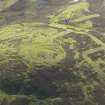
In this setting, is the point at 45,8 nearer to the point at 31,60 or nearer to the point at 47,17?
the point at 47,17

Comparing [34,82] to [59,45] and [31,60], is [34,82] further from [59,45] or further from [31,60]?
[59,45]

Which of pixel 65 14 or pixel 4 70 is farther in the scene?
pixel 65 14

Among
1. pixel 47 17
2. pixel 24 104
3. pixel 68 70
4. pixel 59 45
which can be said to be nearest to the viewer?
pixel 24 104

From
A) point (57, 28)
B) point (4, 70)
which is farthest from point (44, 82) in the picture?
point (57, 28)

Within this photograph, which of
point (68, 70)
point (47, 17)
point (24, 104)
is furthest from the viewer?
point (47, 17)

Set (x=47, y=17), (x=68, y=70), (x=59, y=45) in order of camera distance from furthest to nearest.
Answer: (x=47, y=17), (x=59, y=45), (x=68, y=70)

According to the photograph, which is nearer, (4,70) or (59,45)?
(4,70)

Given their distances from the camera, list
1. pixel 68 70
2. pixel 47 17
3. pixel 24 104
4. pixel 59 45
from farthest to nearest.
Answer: pixel 47 17 → pixel 59 45 → pixel 68 70 → pixel 24 104

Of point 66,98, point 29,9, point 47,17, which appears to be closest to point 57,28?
point 47,17

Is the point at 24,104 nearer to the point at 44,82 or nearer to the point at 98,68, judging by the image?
the point at 44,82
